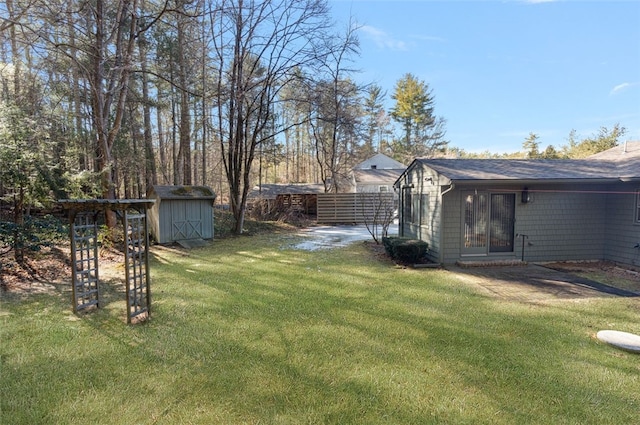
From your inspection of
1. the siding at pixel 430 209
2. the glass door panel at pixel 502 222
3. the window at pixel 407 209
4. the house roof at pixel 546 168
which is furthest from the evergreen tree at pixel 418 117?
the glass door panel at pixel 502 222

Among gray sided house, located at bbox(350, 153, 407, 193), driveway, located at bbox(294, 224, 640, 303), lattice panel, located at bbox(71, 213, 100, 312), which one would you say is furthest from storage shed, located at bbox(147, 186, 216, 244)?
gray sided house, located at bbox(350, 153, 407, 193)

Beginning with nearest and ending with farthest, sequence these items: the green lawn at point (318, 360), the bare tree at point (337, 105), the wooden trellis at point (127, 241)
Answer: the green lawn at point (318, 360) < the wooden trellis at point (127, 241) < the bare tree at point (337, 105)

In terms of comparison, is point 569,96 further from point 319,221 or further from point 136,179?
point 136,179

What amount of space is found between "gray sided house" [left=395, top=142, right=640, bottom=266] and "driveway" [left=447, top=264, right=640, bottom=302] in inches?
26.5

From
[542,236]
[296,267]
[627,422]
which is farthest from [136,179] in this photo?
[627,422]

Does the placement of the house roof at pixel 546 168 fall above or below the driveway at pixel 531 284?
above

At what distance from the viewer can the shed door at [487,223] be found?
774cm

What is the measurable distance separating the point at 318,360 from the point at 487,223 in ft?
20.6

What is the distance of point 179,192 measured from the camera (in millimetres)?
10570

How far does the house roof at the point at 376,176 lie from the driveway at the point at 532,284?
626 inches

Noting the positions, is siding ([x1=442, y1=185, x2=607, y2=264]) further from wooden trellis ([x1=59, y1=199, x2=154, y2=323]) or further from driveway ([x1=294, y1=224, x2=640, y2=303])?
wooden trellis ([x1=59, y1=199, x2=154, y2=323])

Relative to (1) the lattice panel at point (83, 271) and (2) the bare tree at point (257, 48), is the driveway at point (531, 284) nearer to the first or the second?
(1) the lattice panel at point (83, 271)

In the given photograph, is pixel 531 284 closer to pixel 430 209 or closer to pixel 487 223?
pixel 487 223

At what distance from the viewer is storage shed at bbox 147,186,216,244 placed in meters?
10.2
